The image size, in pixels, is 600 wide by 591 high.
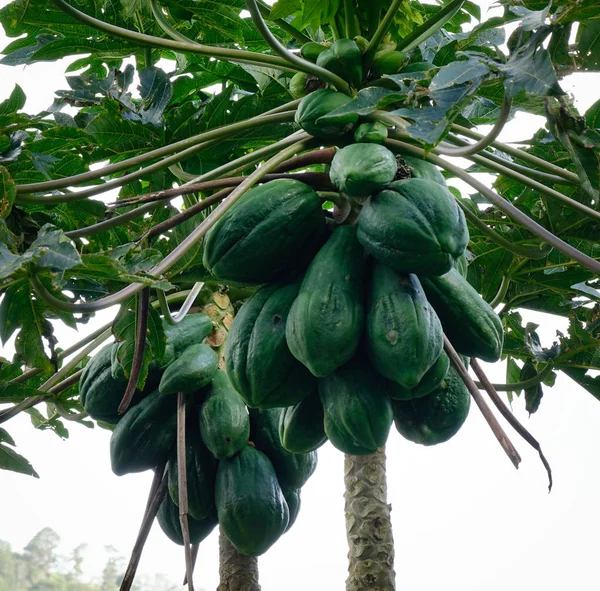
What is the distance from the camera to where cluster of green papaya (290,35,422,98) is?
5.19 feet

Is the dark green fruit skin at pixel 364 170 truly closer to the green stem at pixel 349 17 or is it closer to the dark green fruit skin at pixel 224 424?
the green stem at pixel 349 17

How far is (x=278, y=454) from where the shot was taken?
1818 mm

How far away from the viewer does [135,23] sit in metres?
2.12

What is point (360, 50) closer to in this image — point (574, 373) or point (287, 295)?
point (287, 295)

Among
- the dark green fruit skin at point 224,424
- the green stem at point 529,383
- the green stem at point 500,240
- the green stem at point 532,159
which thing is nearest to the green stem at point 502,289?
the green stem at point 529,383

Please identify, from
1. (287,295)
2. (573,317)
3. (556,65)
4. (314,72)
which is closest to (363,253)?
(287,295)

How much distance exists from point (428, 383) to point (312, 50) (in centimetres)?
80

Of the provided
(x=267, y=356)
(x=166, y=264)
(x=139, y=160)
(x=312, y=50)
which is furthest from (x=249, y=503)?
(x=312, y=50)

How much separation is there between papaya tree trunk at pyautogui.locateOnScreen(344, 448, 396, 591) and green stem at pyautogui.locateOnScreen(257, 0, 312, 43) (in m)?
0.96

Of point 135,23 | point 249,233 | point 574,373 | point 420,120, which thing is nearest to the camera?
point 420,120

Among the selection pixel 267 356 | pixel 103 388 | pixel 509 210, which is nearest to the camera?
pixel 267 356

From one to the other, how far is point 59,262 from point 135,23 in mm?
1086

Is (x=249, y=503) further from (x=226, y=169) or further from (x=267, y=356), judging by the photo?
(x=226, y=169)

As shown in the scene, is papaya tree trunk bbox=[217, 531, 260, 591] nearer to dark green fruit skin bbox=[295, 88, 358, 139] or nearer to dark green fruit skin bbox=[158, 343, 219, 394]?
dark green fruit skin bbox=[158, 343, 219, 394]
